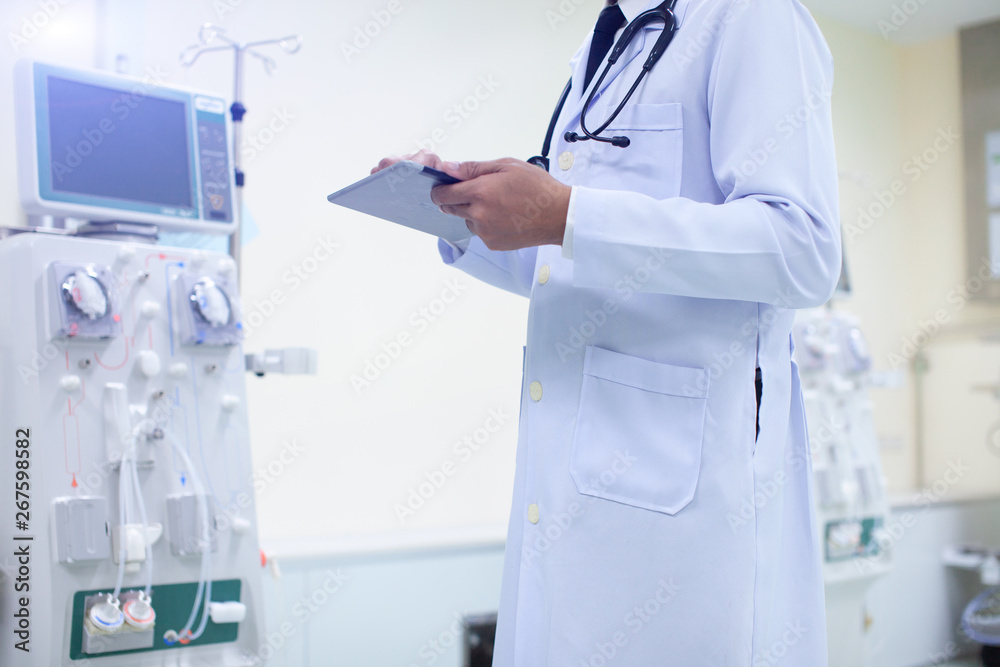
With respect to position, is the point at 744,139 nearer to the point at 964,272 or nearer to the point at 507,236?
the point at 507,236

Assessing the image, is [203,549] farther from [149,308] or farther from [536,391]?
[536,391]

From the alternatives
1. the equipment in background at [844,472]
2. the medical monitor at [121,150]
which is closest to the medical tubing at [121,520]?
the medical monitor at [121,150]

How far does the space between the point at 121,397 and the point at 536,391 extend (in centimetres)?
93

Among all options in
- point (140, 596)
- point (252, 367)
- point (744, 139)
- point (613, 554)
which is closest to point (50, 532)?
point (140, 596)

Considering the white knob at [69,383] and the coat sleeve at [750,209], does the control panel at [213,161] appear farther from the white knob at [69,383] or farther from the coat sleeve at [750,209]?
the coat sleeve at [750,209]

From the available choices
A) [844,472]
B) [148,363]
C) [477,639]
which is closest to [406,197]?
[148,363]

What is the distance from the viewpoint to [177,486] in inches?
60.9

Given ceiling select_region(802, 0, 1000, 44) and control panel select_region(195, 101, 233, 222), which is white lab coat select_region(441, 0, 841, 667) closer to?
control panel select_region(195, 101, 233, 222)

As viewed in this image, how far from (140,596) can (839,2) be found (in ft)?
12.9

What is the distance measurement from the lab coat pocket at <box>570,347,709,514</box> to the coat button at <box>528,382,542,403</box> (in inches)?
2.8

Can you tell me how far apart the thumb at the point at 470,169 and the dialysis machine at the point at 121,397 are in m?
0.92

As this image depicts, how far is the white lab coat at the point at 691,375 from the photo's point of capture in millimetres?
786

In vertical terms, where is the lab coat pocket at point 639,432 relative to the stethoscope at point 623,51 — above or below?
below

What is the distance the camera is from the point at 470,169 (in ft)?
2.64
